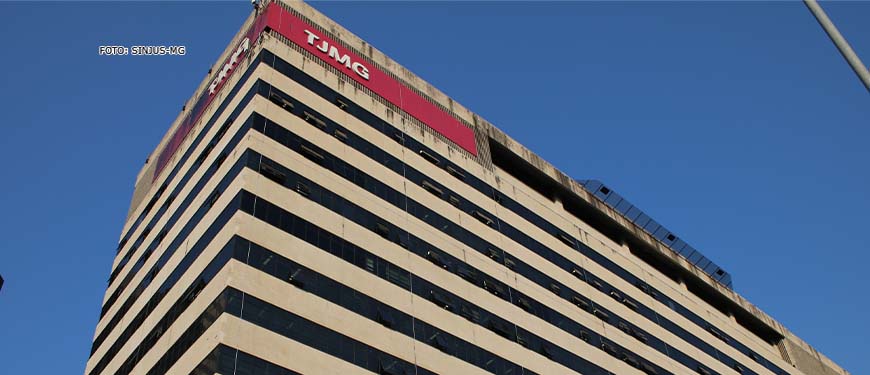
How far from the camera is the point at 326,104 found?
55188 mm

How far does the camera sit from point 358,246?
47938 mm

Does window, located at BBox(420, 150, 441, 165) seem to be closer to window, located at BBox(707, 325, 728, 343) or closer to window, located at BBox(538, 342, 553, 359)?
window, located at BBox(538, 342, 553, 359)

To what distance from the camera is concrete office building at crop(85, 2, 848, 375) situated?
42.6m

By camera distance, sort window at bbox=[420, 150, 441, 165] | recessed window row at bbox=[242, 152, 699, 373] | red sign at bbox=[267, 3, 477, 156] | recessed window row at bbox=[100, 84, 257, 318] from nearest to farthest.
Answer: recessed window row at bbox=[242, 152, 699, 373] < recessed window row at bbox=[100, 84, 257, 318] < red sign at bbox=[267, 3, 477, 156] < window at bbox=[420, 150, 441, 165]

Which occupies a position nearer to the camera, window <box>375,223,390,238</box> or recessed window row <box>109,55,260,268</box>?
window <box>375,223,390,238</box>

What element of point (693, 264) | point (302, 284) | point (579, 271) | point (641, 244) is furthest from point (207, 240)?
point (693, 264)

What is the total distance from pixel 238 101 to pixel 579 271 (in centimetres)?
2809

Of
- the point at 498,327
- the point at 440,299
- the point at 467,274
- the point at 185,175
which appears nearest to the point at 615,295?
the point at 498,327

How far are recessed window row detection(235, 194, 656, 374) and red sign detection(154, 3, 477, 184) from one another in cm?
1393

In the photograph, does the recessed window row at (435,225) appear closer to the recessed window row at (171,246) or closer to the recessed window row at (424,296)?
the recessed window row at (171,246)

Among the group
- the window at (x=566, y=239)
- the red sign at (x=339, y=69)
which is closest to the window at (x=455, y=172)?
the red sign at (x=339, y=69)

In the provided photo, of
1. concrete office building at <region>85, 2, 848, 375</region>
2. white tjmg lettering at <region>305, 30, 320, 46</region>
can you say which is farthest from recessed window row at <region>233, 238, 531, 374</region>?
white tjmg lettering at <region>305, 30, 320, 46</region>

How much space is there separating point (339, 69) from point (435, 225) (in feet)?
42.9

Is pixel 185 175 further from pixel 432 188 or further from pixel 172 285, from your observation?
pixel 432 188
